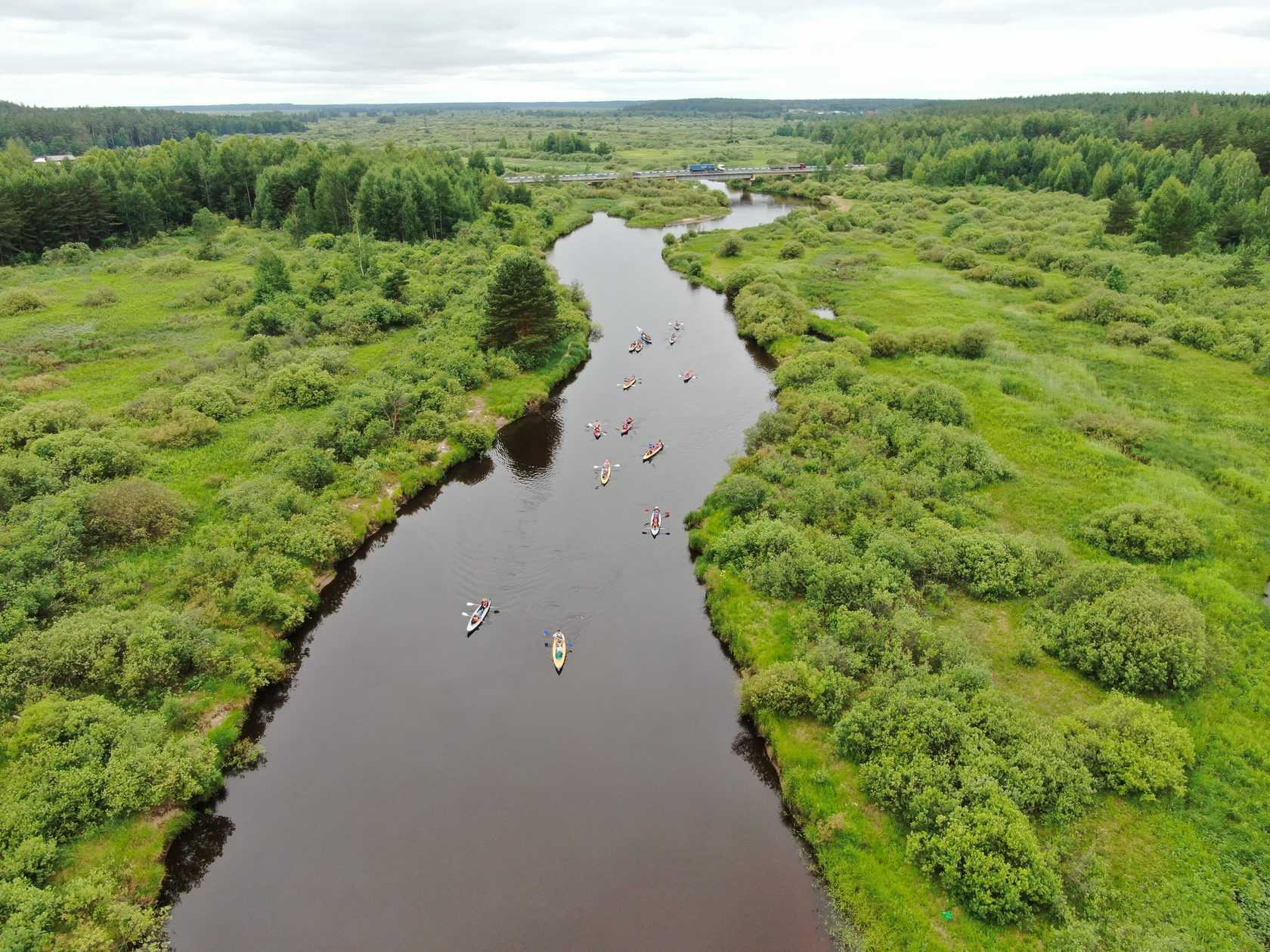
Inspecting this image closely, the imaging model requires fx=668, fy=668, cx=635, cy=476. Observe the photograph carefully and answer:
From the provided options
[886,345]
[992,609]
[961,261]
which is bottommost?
[992,609]

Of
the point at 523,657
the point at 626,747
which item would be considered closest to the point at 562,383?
the point at 523,657

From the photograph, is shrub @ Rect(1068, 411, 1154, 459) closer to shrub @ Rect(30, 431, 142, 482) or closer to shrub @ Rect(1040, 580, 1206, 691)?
shrub @ Rect(1040, 580, 1206, 691)

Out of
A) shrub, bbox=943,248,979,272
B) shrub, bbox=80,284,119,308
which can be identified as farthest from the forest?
shrub, bbox=943,248,979,272

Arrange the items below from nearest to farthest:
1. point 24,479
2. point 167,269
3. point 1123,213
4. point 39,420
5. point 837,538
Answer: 1. point 837,538
2. point 24,479
3. point 39,420
4. point 167,269
5. point 1123,213

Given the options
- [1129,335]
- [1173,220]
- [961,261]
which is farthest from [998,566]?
[1173,220]

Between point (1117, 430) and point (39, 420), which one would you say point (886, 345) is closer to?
point (1117, 430)
